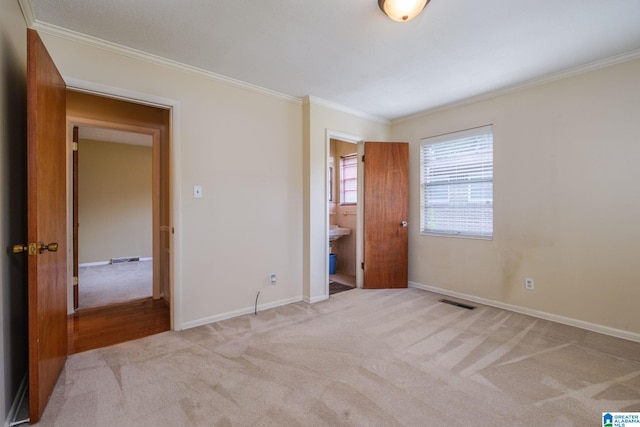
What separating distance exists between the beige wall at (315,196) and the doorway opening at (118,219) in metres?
1.54

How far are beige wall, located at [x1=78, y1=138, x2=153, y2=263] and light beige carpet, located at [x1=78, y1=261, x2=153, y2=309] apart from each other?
0.50 meters

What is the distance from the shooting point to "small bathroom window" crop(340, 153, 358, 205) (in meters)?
5.22

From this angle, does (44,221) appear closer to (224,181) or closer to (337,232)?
(224,181)

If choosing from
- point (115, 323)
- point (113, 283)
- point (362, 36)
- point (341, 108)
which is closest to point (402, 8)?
point (362, 36)

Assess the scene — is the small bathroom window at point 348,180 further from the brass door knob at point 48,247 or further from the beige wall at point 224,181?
the brass door knob at point 48,247

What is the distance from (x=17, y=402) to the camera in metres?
1.66

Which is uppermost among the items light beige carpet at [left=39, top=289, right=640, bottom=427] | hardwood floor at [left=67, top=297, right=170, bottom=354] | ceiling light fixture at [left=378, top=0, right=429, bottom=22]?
ceiling light fixture at [left=378, top=0, right=429, bottom=22]

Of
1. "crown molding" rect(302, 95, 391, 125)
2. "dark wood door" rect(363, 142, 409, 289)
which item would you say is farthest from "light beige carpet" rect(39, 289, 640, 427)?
"crown molding" rect(302, 95, 391, 125)

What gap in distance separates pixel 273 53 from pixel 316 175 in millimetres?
1490

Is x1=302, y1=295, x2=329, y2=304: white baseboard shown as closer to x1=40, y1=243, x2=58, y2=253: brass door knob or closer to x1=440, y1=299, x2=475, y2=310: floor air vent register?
x1=440, y1=299, x2=475, y2=310: floor air vent register

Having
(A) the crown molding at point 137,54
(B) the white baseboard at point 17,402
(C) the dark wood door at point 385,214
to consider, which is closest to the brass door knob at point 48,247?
(B) the white baseboard at point 17,402

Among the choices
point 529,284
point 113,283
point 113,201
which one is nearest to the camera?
point 529,284

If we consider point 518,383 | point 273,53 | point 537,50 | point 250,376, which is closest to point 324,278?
point 250,376

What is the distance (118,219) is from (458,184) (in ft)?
22.5
